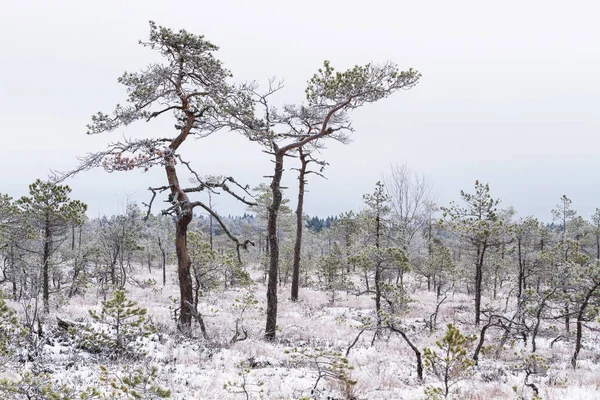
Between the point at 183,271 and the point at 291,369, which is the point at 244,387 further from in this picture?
the point at 183,271

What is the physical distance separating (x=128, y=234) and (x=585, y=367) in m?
22.1

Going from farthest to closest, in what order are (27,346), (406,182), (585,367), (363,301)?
(406,182) → (363,301) → (585,367) → (27,346)

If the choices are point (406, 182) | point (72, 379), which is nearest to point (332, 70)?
point (72, 379)

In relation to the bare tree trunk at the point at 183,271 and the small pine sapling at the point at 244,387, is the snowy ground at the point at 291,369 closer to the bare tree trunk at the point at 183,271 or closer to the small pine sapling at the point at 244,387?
the small pine sapling at the point at 244,387

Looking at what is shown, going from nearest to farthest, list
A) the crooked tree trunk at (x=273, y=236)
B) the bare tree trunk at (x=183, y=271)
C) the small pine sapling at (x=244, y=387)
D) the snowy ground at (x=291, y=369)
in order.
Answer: the small pine sapling at (x=244, y=387)
the snowy ground at (x=291, y=369)
the bare tree trunk at (x=183, y=271)
the crooked tree trunk at (x=273, y=236)

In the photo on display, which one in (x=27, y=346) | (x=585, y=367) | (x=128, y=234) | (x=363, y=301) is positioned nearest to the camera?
(x=27, y=346)

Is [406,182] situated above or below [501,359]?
above

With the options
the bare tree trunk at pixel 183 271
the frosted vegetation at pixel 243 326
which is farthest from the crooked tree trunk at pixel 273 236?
the bare tree trunk at pixel 183 271

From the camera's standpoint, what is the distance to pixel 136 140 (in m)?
9.12

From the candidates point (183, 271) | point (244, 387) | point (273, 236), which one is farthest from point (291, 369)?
point (183, 271)

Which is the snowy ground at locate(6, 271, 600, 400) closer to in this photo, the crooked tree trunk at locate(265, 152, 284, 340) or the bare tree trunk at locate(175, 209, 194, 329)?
the bare tree trunk at locate(175, 209, 194, 329)

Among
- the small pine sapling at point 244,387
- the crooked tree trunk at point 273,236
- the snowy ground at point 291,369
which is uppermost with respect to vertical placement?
the crooked tree trunk at point 273,236

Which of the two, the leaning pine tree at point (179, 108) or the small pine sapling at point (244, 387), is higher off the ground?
the leaning pine tree at point (179, 108)

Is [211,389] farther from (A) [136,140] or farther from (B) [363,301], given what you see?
(B) [363,301]
